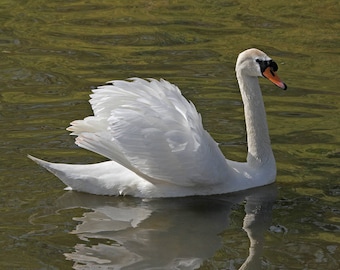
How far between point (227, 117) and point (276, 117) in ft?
1.54

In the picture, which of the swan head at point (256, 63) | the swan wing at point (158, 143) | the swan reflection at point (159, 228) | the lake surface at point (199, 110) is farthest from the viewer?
the swan head at point (256, 63)

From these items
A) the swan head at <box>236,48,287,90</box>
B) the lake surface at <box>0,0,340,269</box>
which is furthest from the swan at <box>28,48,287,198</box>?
the lake surface at <box>0,0,340,269</box>

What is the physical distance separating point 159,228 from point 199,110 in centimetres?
258

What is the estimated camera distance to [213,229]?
771cm

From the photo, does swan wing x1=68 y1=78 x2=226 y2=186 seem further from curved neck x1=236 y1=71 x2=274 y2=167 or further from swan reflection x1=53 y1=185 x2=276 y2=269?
curved neck x1=236 y1=71 x2=274 y2=167

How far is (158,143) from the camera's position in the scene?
7.97 meters

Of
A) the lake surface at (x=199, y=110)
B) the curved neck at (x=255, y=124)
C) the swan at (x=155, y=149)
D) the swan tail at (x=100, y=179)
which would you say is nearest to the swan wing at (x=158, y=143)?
the swan at (x=155, y=149)

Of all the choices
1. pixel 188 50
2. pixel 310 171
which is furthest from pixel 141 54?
pixel 310 171

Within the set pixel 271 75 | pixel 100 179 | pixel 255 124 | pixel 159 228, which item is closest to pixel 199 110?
pixel 255 124

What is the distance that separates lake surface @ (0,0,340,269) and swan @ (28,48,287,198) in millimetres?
123

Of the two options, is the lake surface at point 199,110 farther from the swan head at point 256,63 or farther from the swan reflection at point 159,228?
the swan head at point 256,63

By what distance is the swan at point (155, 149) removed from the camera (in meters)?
7.96

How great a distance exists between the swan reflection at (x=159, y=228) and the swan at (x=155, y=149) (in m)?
0.09

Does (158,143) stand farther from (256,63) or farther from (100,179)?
(256,63)
